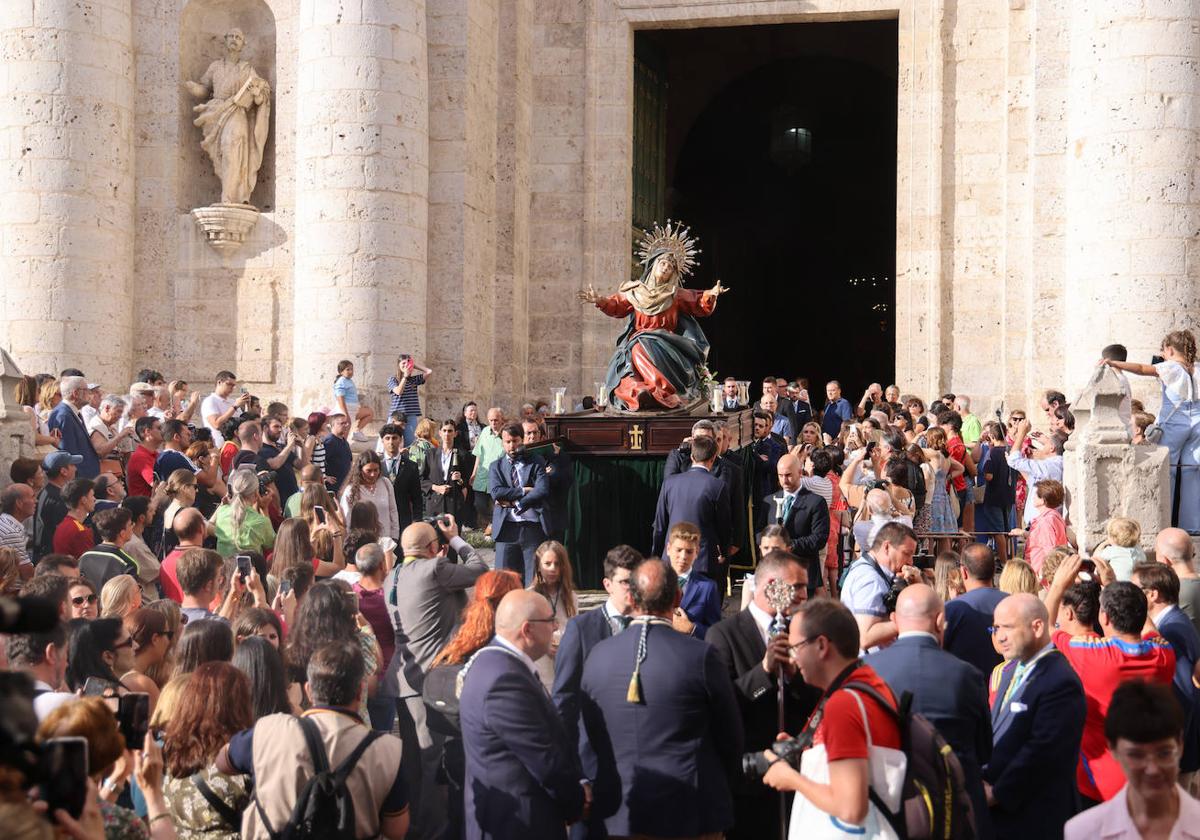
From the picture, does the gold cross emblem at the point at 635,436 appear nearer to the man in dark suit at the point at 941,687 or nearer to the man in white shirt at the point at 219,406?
the man in white shirt at the point at 219,406

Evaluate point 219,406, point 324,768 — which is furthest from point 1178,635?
point 219,406

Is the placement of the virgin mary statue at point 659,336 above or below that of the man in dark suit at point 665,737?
above

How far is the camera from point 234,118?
1661 centimetres

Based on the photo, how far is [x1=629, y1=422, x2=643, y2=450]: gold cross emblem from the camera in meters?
11.8

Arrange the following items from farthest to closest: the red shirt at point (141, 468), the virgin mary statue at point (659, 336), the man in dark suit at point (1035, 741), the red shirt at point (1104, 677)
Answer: the virgin mary statue at point (659, 336) < the red shirt at point (141, 468) < the red shirt at point (1104, 677) < the man in dark suit at point (1035, 741)

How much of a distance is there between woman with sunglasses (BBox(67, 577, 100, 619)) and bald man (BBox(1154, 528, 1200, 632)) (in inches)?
202

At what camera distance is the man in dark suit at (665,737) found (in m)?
4.74

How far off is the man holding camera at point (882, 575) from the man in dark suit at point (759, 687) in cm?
85

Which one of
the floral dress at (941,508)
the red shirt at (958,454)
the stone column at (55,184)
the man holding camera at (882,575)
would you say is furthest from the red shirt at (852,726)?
the stone column at (55,184)

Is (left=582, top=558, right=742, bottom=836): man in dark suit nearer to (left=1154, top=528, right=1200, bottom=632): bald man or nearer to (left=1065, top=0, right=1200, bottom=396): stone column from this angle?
(left=1154, top=528, right=1200, bottom=632): bald man

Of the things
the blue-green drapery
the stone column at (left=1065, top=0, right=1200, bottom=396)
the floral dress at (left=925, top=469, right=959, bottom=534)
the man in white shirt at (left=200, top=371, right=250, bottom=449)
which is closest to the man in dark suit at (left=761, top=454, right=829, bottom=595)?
the floral dress at (left=925, top=469, right=959, bottom=534)

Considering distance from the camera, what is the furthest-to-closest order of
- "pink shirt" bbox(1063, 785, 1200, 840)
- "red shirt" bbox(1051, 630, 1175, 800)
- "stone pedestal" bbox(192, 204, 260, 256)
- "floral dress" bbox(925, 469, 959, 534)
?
"stone pedestal" bbox(192, 204, 260, 256) < "floral dress" bbox(925, 469, 959, 534) < "red shirt" bbox(1051, 630, 1175, 800) < "pink shirt" bbox(1063, 785, 1200, 840)

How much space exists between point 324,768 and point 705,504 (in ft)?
17.2

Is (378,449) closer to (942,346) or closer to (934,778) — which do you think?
(942,346)
